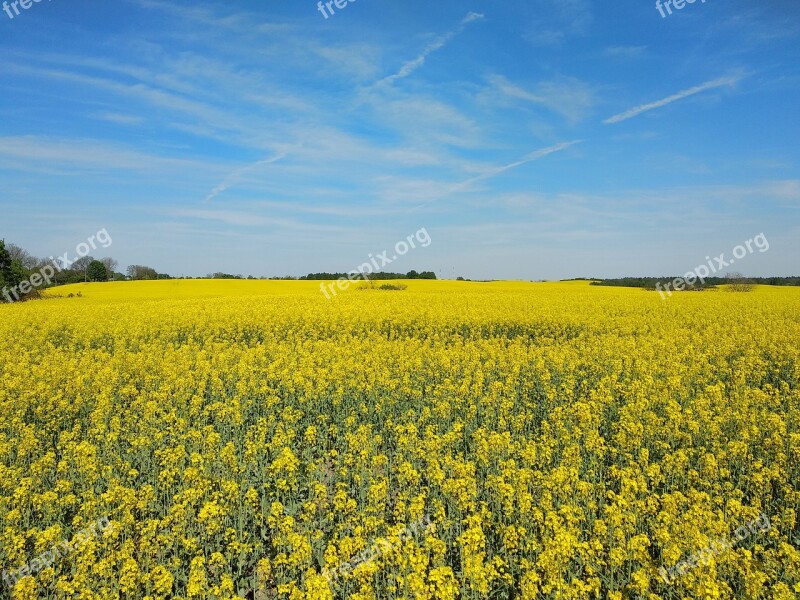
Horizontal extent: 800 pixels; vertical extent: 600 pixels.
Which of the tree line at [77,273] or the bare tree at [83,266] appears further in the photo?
the bare tree at [83,266]

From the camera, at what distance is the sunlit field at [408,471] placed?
512cm

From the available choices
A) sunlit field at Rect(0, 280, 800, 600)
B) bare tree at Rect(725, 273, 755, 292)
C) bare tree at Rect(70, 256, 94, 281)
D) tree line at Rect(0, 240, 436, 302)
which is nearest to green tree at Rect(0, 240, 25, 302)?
tree line at Rect(0, 240, 436, 302)

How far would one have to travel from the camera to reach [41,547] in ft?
18.0

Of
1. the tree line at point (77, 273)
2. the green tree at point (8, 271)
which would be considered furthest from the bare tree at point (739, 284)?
the green tree at point (8, 271)

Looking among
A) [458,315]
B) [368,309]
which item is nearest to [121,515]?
[458,315]

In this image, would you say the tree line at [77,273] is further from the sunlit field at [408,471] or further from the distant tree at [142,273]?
the sunlit field at [408,471]

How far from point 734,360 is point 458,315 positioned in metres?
11.5

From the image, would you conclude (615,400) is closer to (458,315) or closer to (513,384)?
(513,384)

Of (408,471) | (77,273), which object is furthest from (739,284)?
(77,273)

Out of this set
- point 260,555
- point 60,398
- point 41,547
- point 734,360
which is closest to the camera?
point 41,547

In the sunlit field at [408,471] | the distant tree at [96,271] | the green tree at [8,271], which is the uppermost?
the distant tree at [96,271]

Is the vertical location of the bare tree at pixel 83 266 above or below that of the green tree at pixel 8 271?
above

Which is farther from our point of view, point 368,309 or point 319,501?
point 368,309

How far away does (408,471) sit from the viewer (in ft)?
21.9
